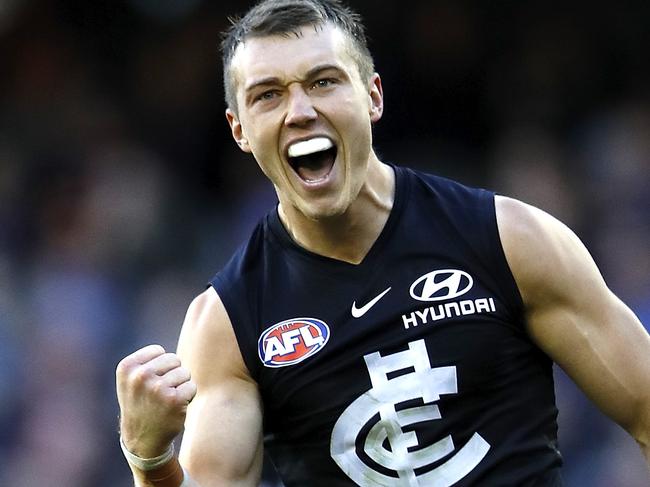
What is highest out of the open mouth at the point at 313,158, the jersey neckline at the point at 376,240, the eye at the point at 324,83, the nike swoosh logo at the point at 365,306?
the eye at the point at 324,83

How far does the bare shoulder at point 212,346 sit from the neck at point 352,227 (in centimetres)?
34

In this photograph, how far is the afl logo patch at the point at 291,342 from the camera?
156 inches

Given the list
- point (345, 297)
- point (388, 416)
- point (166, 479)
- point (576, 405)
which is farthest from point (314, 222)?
point (576, 405)

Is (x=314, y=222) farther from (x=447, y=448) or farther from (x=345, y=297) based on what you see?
(x=447, y=448)

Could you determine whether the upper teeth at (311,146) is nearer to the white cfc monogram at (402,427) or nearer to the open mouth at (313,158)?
the open mouth at (313,158)

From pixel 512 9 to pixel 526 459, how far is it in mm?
5871

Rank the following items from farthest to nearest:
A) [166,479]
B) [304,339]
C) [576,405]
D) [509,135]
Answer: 1. [509,135]
2. [576,405]
3. [304,339]
4. [166,479]

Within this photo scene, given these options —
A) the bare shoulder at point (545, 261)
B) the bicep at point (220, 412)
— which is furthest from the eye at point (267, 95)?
the bare shoulder at point (545, 261)

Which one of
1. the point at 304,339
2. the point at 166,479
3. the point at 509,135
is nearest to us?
the point at 166,479

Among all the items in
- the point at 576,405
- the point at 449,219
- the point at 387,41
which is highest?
the point at 387,41

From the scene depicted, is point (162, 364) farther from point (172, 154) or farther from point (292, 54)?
point (172, 154)

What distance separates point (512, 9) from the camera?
9289mm

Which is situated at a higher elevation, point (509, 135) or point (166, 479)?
point (509, 135)

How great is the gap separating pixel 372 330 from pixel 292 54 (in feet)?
2.78
